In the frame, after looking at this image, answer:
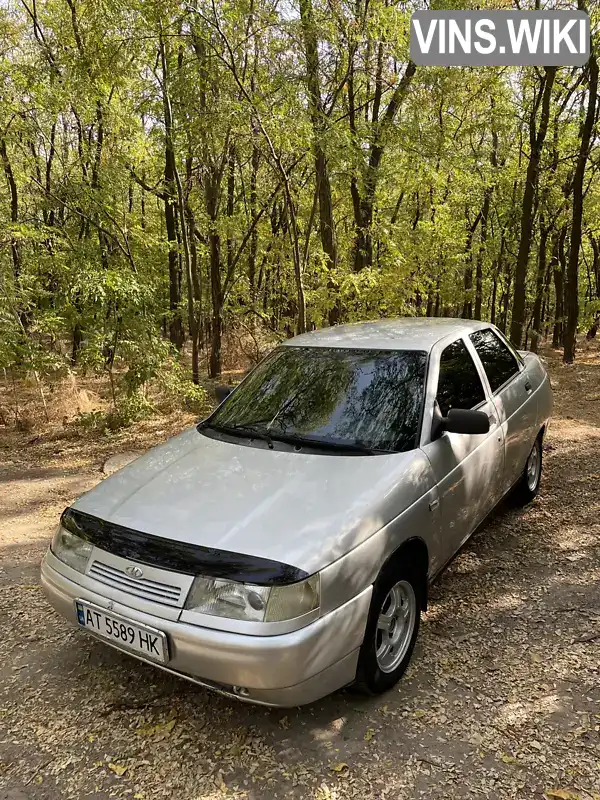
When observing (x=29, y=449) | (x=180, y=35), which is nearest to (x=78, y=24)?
(x=180, y=35)

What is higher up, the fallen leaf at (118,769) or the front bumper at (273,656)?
the front bumper at (273,656)

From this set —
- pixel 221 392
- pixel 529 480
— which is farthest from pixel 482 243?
pixel 221 392

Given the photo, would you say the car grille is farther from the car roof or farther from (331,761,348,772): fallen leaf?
the car roof

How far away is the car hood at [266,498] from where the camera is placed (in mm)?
2275

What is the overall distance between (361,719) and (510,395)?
104 inches

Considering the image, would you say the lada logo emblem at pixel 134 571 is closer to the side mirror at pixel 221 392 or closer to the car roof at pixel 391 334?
the side mirror at pixel 221 392

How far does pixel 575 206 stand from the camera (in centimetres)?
1246

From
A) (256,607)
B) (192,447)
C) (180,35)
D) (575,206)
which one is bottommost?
(256,607)

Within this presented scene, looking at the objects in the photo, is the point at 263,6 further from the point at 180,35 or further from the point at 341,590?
the point at 341,590

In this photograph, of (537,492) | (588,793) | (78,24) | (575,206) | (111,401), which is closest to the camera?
(588,793)

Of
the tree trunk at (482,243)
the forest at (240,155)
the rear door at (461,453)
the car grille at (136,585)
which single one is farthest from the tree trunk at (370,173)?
the car grille at (136,585)

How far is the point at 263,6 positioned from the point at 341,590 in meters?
7.77

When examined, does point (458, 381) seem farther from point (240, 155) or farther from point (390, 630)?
point (240, 155)

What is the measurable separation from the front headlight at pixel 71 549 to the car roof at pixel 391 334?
1963mm
